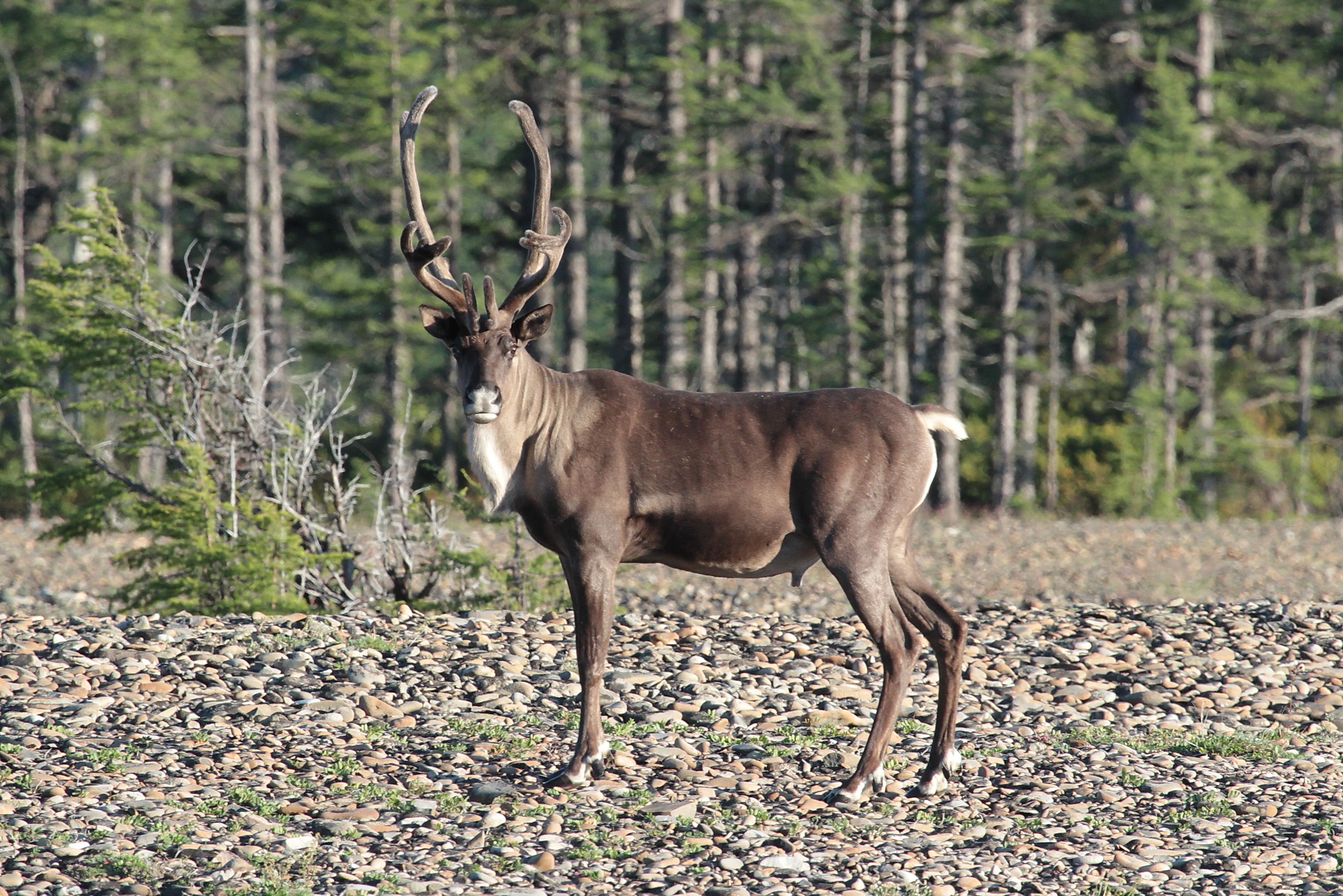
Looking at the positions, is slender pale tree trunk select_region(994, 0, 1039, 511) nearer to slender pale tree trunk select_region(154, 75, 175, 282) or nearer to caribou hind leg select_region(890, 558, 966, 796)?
slender pale tree trunk select_region(154, 75, 175, 282)

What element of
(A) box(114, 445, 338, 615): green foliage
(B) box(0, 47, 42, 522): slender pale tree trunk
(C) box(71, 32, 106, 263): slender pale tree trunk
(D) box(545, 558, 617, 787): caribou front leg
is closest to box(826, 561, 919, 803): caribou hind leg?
(D) box(545, 558, 617, 787): caribou front leg

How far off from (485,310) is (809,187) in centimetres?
2444

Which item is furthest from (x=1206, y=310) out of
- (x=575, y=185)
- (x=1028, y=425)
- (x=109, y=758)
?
(x=109, y=758)

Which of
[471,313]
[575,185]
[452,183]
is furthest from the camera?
[452,183]

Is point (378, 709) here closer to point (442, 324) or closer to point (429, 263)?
point (442, 324)

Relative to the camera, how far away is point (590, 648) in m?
7.53

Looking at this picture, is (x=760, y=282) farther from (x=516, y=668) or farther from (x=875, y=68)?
(x=516, y=668)

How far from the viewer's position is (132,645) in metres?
9.94

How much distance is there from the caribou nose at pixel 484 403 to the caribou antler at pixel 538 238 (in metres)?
0.45

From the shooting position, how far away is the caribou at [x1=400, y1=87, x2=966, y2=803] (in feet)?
24.0

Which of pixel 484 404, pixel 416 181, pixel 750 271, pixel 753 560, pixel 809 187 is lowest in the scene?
pixel 753 560

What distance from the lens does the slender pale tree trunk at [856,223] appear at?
102 feet

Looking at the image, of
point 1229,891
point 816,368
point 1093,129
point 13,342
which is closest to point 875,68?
point 1093,129

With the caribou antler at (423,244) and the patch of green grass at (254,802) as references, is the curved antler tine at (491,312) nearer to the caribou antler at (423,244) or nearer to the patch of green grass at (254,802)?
the caribou antler at (423,244)
